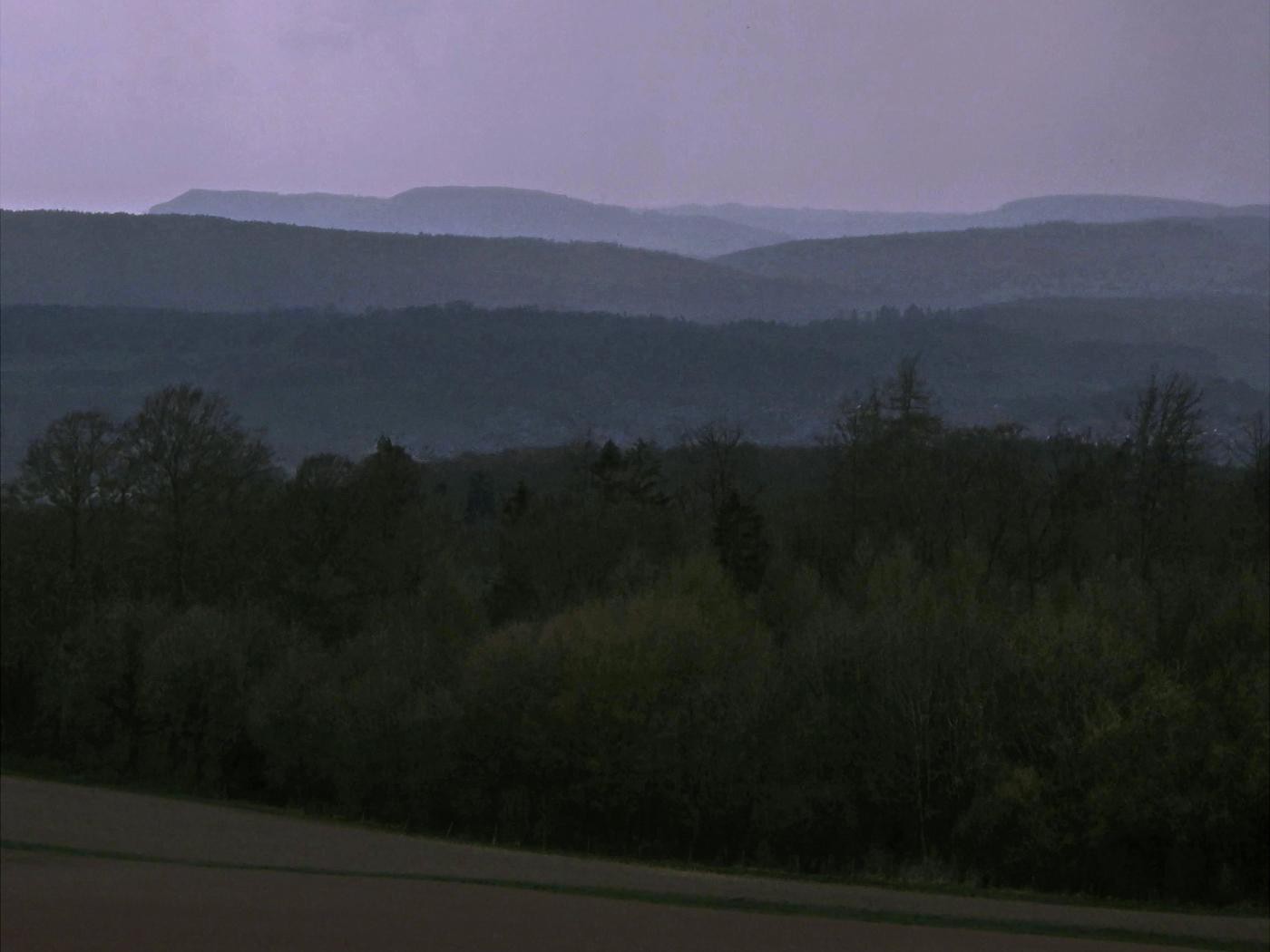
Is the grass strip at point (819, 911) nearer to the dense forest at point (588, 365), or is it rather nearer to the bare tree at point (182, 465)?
the bare tree at point (182, 465)

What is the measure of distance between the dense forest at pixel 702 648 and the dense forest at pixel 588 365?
66328 mm

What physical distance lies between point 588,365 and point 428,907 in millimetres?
145670

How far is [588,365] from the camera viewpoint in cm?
16500

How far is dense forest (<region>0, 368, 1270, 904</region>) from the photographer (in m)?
31.1

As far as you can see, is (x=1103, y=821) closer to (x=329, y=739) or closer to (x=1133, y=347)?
(x=329, y=739)

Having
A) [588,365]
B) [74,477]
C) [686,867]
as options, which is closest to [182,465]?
[74,477]

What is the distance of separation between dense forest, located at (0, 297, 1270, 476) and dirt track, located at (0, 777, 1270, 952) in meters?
95.2

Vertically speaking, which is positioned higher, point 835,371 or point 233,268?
point 233,268

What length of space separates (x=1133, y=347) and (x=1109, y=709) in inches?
5284

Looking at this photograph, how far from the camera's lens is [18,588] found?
5281 centimetres

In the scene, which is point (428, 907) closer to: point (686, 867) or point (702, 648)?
point (686, 867)

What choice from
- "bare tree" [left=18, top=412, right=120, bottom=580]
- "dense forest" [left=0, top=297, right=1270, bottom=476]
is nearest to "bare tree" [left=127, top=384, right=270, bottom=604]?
"bare tree" [left=18, top=412, right=120, bottom=580]

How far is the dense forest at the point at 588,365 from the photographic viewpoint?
138625 mm

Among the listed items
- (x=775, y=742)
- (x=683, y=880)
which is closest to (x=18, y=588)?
(x=775, y=742)
